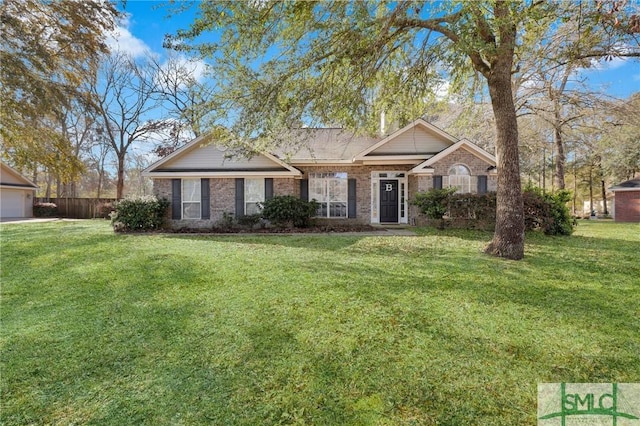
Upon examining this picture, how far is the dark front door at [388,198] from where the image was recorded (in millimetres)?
15617

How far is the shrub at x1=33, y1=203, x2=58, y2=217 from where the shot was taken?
2716 centimetres

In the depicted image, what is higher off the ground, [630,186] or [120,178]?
[120,178]

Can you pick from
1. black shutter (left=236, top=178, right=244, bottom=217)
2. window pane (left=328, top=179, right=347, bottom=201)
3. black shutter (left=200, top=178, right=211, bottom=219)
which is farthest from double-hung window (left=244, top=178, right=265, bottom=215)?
window pane (left=328, top=179, right=347, bottom=201)

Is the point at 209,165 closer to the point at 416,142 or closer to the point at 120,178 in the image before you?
the point at 416,142

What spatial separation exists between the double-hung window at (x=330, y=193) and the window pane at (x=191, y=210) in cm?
529

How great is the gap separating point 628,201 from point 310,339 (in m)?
27.2

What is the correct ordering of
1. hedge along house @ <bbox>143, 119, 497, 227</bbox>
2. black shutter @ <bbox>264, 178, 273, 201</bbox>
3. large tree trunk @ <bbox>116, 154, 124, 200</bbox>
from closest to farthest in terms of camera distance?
hedge along house @ <bbox>143, 119, 497, 227</bbox>
black shutter @ <bbox>264, 178, 273, 201</bbox>
large tree trunk @ <bbox>116, 154, 124, 200</bbox>

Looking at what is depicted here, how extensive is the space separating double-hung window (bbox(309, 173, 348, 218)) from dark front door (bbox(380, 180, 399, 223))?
174 centimetres

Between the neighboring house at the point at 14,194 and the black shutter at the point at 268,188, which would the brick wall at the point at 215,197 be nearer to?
the black shutter at the point at 268,188

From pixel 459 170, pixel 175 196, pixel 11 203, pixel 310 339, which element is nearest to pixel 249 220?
pixel 175 196

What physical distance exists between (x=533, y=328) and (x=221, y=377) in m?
Answer: 3.57

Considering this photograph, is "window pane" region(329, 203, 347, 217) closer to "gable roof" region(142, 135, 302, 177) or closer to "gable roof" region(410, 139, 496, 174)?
"gable roof" region(142, 135, 302, 177)

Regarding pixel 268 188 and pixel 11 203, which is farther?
pixel 11 203

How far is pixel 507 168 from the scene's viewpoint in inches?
299
